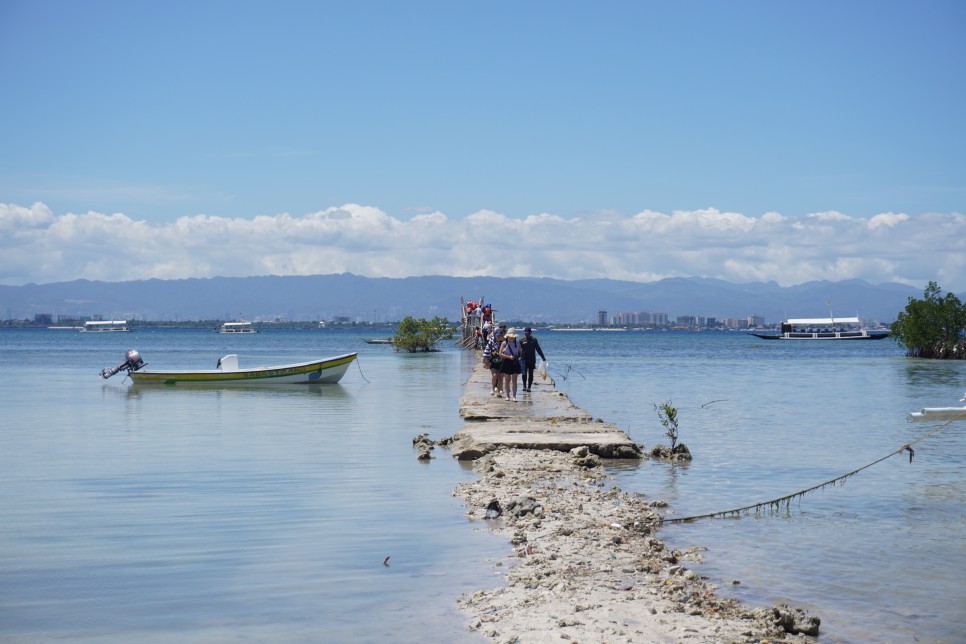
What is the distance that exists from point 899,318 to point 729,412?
1682 inches

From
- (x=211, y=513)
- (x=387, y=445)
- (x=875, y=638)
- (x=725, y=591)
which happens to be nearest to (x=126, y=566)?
(x=211, y=513)

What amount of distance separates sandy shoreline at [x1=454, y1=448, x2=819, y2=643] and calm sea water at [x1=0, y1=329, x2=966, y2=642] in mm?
281

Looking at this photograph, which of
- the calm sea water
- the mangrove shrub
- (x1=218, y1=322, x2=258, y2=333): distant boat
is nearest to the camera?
the calm sea water


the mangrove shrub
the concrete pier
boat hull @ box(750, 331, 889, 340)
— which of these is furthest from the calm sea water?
boat hull @ box(750, 331, 889, 340)

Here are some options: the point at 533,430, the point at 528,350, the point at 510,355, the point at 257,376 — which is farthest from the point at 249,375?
the point at 533,430

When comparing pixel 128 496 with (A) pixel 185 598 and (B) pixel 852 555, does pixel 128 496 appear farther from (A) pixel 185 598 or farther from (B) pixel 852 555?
(B) pixel 852 555

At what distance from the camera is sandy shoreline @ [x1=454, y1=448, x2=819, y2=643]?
6586mm

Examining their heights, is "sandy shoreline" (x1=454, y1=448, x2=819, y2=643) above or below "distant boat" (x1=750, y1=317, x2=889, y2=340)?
below

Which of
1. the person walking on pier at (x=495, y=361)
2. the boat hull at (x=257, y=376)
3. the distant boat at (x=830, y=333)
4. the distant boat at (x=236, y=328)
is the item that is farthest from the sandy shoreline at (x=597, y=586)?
the distant boat at (x=236, y=328)

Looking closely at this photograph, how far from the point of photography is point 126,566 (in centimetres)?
862

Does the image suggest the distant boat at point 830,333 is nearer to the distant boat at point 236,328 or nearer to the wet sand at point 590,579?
the distant boat at point 236,328

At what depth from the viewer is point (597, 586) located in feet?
24.8

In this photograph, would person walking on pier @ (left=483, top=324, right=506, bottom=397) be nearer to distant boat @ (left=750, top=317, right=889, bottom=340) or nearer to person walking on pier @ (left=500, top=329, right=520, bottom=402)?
person walking on pier @ (left=500, top=329, right=520, bottom=402)

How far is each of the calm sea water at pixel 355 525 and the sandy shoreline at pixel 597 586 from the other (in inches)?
11.1
